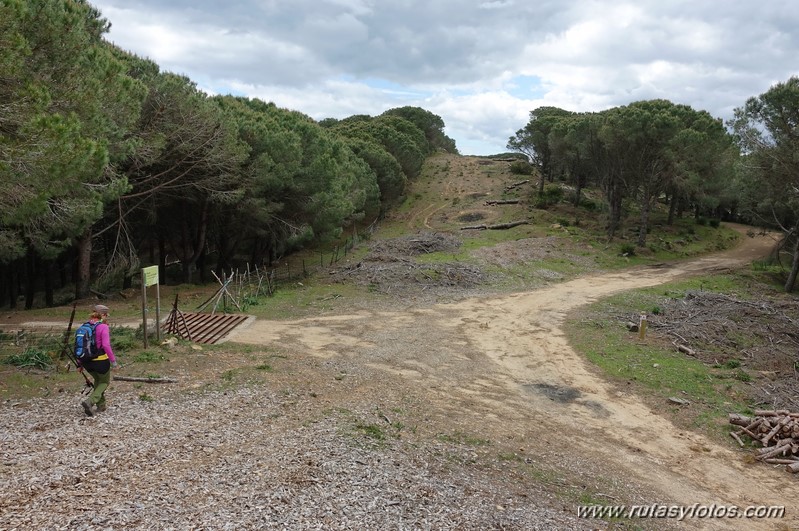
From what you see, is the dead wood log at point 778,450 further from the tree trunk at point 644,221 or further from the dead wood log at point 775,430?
the tree trunk at point 644,221

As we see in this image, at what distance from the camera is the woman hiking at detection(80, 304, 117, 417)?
26.1ft

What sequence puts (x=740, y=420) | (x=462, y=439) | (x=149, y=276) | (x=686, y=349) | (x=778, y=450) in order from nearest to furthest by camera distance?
1. (x=462, y=439)
2. (x=778, y=450)
3. (x=740, y=420)
4. (x=149, y=276)
5. (x=686, y=349)

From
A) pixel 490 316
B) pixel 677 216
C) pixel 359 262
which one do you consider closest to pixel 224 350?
pixel 490 316

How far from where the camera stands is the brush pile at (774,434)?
931 centimetres

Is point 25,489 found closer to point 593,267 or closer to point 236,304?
point 236,304

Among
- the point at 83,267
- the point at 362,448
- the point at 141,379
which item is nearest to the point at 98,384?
the point at 141,379

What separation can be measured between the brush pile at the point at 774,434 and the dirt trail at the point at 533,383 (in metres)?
0.40

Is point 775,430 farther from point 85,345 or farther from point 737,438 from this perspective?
point 85,345

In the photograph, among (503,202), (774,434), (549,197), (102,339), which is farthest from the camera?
(503,202)

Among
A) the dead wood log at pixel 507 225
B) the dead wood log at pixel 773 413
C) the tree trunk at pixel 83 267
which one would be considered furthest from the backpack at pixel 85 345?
the dead wood log at pixel 507 225

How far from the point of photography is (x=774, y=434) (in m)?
9.88

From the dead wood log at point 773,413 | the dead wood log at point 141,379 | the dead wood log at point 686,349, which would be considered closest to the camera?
the dead wood log at point 141,379

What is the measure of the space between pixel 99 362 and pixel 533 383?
1040 cm

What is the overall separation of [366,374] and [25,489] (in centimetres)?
779
